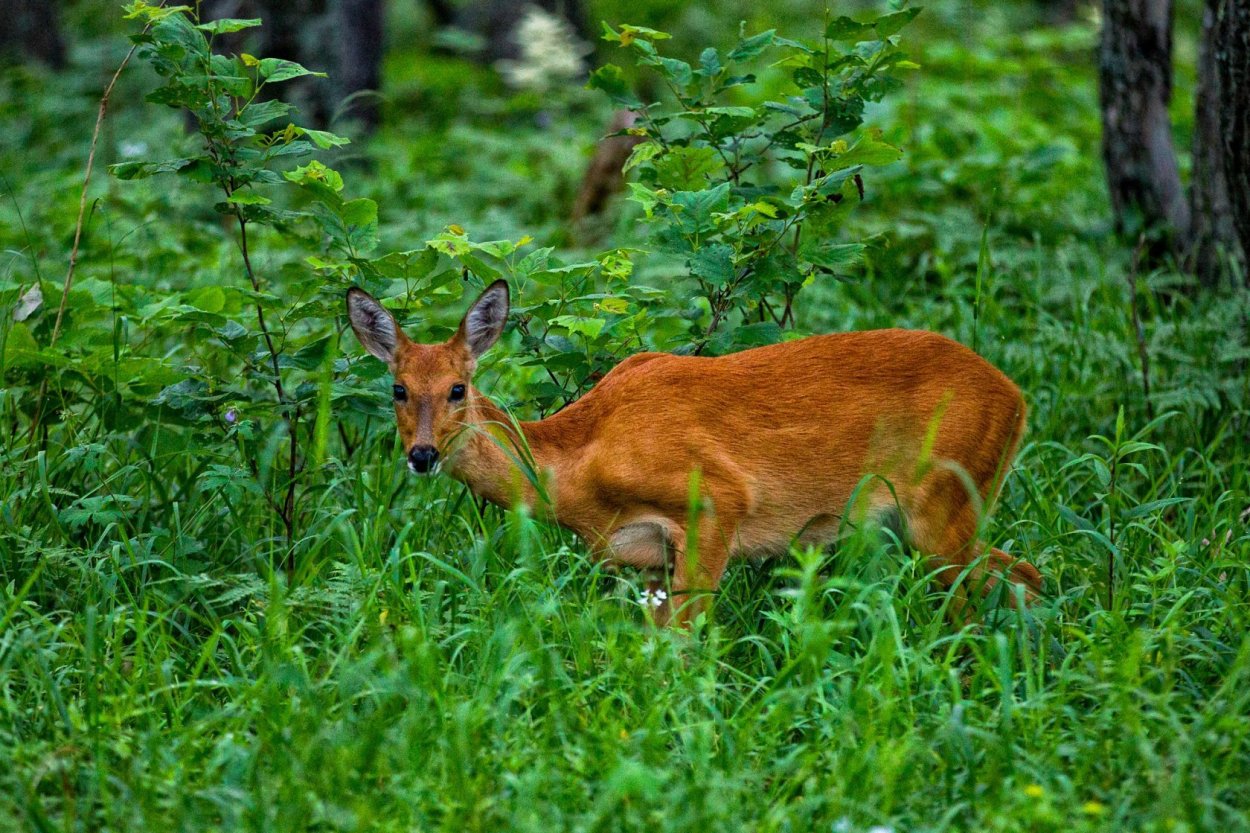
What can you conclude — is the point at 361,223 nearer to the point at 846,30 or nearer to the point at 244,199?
the point at 244,199

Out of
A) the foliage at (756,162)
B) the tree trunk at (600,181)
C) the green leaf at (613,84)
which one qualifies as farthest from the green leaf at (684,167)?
the tree trunk at (600,181)

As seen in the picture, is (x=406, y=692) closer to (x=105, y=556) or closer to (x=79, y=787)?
(x=79, y=787)

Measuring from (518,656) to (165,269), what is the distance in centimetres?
380

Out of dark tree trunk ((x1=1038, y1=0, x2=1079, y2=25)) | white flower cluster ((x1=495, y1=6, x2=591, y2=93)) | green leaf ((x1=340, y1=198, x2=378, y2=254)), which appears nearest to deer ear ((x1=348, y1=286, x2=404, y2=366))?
green leaf ((x1=340, y1=198, x2=378, y2=254))

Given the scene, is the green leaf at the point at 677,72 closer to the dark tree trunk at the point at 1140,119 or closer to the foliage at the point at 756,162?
the foliage at the point at 756,162

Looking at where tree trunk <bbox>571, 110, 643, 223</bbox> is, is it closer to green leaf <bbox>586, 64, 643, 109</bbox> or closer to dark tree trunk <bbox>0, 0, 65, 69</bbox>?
green leaf <bbox>586, 64, 643, 109</bbox>

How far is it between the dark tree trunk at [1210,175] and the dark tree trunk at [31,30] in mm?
12327

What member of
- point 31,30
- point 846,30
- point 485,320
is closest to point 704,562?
point 485,320

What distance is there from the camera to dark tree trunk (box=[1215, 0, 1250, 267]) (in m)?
5.42

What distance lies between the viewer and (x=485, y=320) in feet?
14.6

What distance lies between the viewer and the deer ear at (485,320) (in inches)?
173

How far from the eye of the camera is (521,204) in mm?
9570

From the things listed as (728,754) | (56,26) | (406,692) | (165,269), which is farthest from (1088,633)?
(56,26)

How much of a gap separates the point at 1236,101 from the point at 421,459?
3.52 meters
